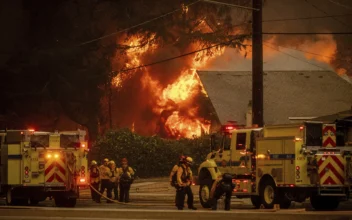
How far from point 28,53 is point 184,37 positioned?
956 centimetres

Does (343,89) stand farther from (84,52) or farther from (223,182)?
(223,182)

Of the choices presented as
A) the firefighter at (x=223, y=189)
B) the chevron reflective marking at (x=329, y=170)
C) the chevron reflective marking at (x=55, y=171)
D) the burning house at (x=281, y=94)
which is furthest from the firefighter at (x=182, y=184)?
the burning house at (x=281, y=94)

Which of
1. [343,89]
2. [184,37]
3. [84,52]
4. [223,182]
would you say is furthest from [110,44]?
[223,182]

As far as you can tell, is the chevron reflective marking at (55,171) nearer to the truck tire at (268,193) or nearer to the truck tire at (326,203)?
the truck tire at (268,193)

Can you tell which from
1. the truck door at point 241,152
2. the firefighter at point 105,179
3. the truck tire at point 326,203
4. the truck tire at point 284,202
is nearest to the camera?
the truck tire at point 284,202

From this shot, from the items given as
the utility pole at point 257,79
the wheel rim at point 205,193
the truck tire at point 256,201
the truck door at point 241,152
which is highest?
the utility pole at point 257,79

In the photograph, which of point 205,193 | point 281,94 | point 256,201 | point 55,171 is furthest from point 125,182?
point 281,94

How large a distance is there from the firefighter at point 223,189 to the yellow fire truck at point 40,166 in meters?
4.90

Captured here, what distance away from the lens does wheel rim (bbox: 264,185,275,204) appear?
22.7 metres

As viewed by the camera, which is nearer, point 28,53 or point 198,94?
point 198,94

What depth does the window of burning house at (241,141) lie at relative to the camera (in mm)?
24266

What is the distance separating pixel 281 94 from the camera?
45406 mm

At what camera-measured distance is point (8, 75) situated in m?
46.8

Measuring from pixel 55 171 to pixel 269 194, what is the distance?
22.9 feet
